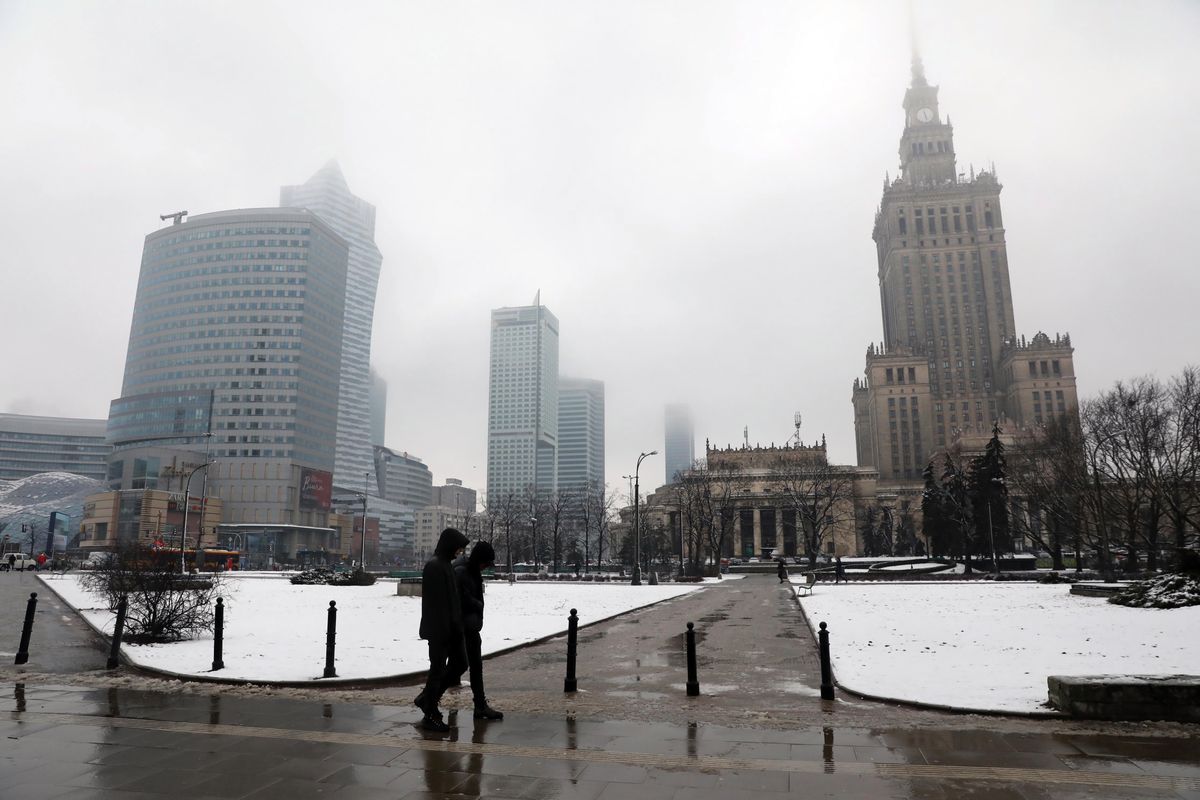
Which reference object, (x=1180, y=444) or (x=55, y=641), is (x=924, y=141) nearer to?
(x=1180, y=444)

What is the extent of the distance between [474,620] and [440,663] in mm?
611

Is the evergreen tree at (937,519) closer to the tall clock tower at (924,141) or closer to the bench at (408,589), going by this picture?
the bench at (408,589)

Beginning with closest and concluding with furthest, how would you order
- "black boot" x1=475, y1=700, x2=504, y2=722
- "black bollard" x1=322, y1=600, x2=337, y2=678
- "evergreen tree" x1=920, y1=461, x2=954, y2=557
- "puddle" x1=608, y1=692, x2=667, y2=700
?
"black boot" x1=475, y1=700, x2=504, y2=722 → "puddle" x1=608, y1=692, x2=667, y2=700 → "black bollard" x1=322, y1=600, x2=337, y2=678 → "evergreen tree" x1=920, y1=461, x2=954, y2=557

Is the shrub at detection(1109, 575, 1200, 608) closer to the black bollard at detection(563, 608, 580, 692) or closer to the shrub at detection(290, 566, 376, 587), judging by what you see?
the black bollard at detection(563, 608, 580, 692)

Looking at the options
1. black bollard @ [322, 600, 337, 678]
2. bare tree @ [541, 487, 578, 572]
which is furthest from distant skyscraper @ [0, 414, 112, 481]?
black bollard @ [322, 600, 337, 678]

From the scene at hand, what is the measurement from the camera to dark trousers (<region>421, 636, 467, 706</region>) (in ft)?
24.4

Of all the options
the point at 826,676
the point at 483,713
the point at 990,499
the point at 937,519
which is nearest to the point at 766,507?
the point at 937,519

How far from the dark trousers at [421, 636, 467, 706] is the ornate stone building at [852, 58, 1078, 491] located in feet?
480

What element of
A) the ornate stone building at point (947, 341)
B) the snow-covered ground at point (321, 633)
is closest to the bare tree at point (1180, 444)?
the snow-covered ground at point (321, 633)

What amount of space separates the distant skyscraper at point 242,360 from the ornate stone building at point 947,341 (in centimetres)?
11543

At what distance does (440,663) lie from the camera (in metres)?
7.58

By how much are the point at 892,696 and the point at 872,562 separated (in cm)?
6107

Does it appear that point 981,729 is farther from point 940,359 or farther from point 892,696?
point 940,359

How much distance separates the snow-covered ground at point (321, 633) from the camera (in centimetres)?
1144
